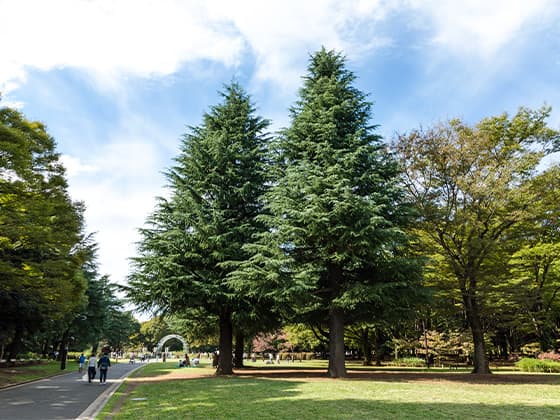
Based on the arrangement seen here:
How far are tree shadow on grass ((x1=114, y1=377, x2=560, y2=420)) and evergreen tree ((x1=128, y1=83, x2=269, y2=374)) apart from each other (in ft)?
24.9

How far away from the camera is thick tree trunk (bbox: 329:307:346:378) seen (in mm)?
19891

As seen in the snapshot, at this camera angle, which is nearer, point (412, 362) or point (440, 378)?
point (440, 378)

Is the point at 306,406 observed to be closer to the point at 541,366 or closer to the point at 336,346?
the point at 336,346

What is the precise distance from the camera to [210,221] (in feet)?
74.3

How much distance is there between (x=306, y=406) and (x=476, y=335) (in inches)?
646

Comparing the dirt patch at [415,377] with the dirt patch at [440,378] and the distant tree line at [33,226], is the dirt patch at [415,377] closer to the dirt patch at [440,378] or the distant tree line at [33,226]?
the dirt patch at [440,378]

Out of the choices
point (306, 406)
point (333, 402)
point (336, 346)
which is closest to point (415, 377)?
point (336, 346)

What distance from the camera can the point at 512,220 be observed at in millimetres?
22578

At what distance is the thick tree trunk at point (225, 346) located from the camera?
22.8 metres

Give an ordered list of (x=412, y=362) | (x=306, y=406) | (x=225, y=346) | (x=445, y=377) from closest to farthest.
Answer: (x=306, y=406)
(x=445, y=377)
(x=225, y=346)
(x=412, y=362)

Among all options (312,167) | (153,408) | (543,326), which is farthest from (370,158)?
(543,326)

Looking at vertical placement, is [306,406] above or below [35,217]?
below

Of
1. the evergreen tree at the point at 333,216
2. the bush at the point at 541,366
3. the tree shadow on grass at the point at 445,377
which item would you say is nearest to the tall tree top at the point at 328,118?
the evergreen tree at the point at 333,216

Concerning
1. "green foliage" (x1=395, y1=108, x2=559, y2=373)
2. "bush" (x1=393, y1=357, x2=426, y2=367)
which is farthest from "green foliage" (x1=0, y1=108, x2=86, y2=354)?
"bush" (x1=393, y1=357, x2=426, y2=367)
